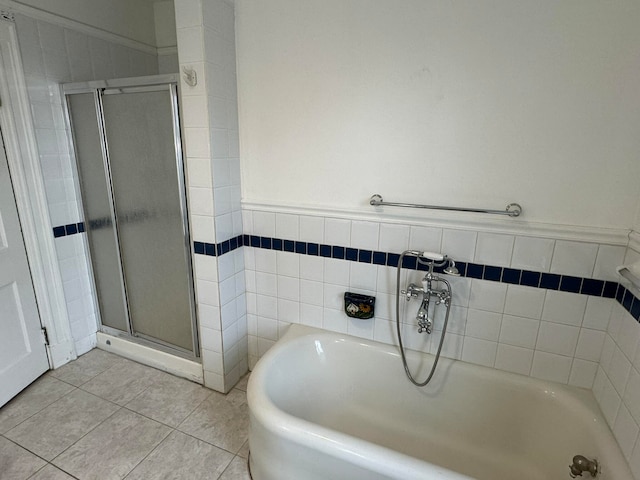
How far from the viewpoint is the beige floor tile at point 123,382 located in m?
→ 1.90

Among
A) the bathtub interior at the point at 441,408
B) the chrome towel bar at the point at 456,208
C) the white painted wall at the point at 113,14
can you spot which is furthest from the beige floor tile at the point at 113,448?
the white painted wall at the point at 113,14

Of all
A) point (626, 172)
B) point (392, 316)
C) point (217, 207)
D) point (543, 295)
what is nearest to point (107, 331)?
point (217, 207)

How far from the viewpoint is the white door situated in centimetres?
175

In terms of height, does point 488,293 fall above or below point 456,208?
below

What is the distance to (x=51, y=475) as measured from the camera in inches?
56.4

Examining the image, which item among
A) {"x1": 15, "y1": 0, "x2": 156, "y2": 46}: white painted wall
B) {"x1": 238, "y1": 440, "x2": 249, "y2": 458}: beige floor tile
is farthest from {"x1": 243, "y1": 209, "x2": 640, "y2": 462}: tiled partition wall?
{"x1": 15, "y1": 0, "x2": 156, "y2": 46}: white painted wall

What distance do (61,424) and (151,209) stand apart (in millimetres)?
1158

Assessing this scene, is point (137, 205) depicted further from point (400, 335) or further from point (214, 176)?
point (400, 335)

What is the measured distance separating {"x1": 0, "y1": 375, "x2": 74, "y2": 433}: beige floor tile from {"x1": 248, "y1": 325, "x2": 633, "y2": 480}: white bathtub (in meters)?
1.29

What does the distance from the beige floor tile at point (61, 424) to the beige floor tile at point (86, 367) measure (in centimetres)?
13

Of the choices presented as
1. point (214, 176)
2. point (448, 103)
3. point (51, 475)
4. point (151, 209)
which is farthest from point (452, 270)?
point (51, 475)

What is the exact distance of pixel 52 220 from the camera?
1962 mm

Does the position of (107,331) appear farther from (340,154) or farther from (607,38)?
(607,38)

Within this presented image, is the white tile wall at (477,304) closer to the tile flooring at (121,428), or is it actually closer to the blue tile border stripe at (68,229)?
the tile flooring at (121,428)
